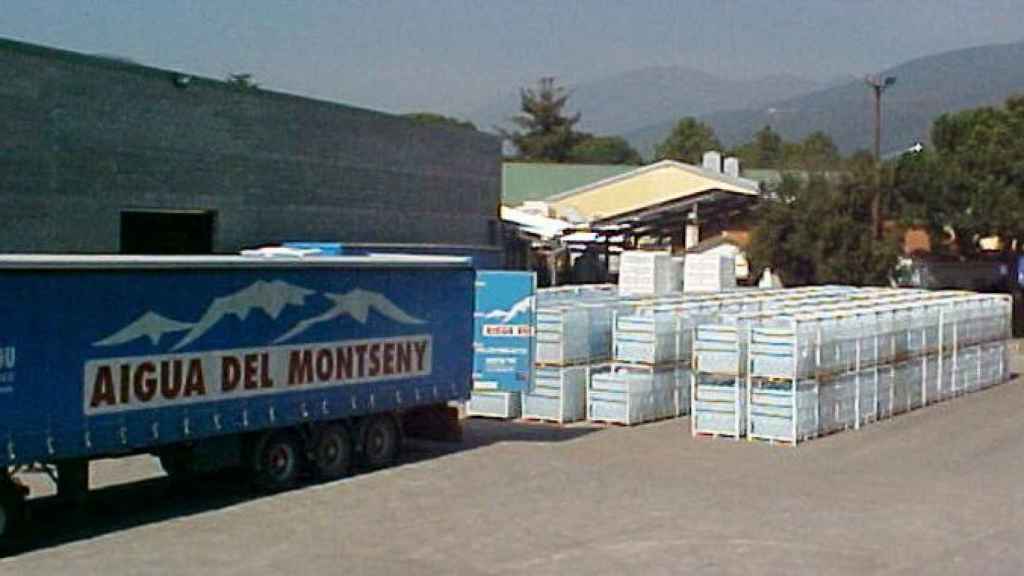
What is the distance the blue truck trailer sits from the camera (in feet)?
53.4

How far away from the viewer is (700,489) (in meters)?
20.9

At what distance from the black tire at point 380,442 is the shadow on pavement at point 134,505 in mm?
239

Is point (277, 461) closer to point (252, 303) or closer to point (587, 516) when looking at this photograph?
point (252, 303)

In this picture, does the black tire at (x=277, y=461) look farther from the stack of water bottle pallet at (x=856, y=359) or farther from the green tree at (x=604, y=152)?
the green tree at (x=604, y=152)

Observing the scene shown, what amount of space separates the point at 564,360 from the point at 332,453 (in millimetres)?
8342

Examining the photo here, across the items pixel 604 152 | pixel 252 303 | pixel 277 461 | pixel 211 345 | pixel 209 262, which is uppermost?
pixel 604 152

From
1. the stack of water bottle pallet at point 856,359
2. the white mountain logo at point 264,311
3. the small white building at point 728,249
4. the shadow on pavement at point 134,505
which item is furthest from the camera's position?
the small white building at point 728,249

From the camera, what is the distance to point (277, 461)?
2011cm

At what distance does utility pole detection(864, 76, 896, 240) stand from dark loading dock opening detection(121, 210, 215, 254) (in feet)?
101

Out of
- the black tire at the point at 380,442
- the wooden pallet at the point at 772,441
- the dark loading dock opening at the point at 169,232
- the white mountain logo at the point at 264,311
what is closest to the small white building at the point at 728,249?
the dark loading dock opening at the point at 169,232

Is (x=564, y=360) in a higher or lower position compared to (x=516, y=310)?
lower

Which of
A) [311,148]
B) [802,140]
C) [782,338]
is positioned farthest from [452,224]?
[802,140]

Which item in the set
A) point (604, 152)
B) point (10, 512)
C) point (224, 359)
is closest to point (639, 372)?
point (224, 359)

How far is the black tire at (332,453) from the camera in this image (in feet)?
68.4
